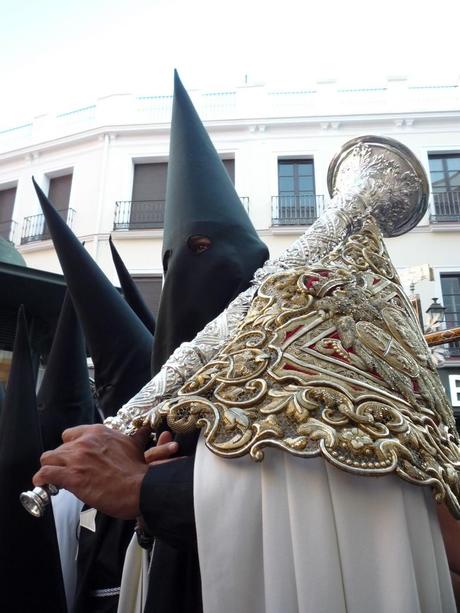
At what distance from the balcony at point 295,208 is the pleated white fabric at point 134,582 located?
391 inches

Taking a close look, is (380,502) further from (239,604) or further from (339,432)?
(239,604)

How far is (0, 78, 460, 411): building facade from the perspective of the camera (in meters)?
11.0

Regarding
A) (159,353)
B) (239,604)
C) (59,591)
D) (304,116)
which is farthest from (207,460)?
(304,116)

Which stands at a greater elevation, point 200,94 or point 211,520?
point 200,94

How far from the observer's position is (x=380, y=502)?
966 millimetres

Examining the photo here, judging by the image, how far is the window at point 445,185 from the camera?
35.9ft

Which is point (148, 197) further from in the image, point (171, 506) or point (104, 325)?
point (171, 506)

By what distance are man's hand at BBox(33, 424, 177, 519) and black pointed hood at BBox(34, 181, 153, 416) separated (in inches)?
40.6

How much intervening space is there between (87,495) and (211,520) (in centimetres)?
30

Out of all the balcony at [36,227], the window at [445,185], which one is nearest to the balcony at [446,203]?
the window at [445,185]

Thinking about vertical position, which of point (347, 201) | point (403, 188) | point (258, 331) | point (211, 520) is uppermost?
point (403, 188)

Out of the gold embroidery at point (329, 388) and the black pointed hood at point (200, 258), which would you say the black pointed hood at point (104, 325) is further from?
the gold embroidery at point (329, 388)

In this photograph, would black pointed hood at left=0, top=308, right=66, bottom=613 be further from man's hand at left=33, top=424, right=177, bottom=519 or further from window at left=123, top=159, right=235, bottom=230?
window at left=123, top=159, right=235, bottom=230

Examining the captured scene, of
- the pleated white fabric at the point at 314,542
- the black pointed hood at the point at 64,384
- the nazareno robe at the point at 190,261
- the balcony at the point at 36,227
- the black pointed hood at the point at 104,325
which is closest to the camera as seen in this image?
the pleated white fabric at the point at 314,542
